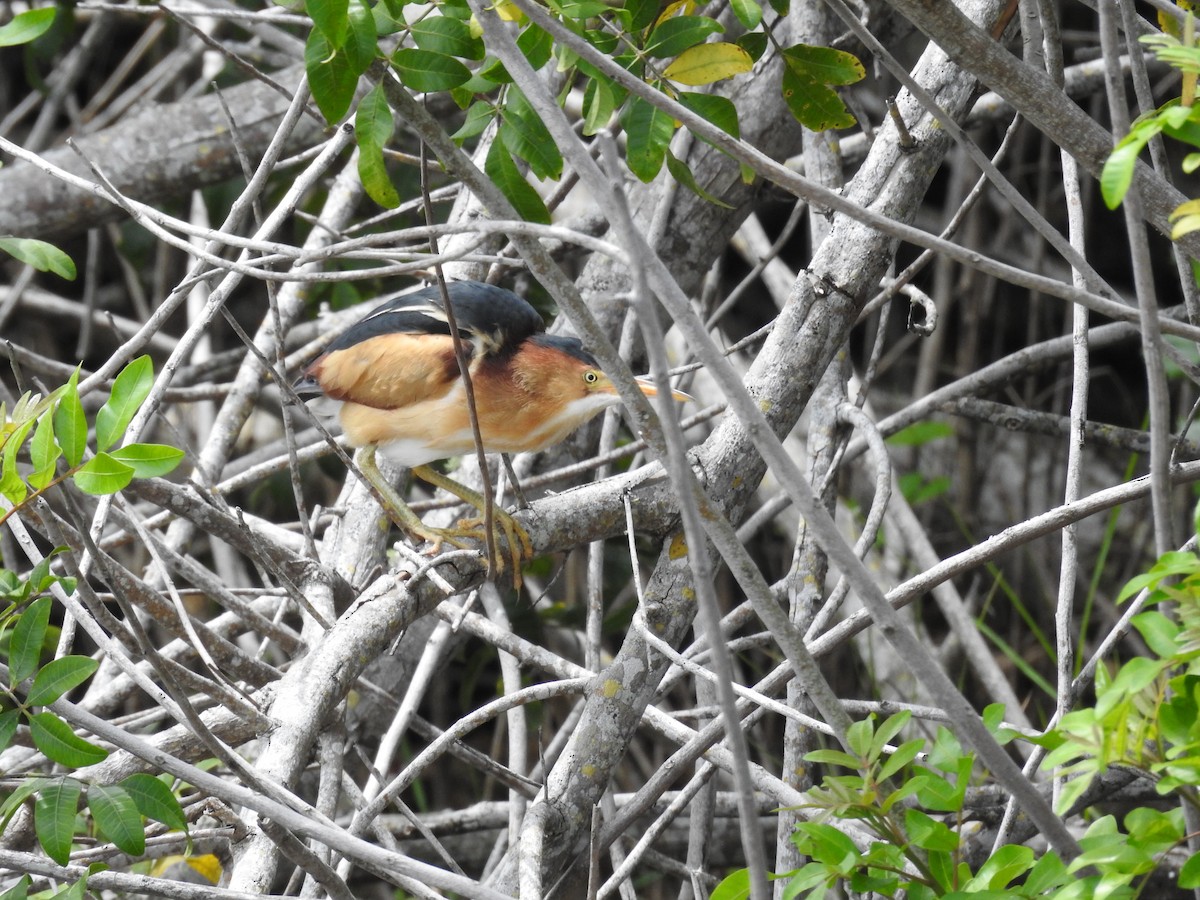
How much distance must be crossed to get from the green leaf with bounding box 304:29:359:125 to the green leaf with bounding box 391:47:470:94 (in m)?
0.10

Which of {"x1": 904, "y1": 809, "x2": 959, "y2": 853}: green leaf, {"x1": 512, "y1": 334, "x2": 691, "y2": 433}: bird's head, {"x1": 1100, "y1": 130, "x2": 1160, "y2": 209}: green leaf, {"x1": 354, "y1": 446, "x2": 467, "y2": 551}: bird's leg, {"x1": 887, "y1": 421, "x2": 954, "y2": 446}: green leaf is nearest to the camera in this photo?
Result: {"x1": 1100, "y1": 130, "x2": 1160, "y2": 209}: green leaf

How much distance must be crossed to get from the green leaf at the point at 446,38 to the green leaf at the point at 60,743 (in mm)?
999

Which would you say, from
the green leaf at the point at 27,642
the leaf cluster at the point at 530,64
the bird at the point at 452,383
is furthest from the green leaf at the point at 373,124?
the bird at the point at 452,383

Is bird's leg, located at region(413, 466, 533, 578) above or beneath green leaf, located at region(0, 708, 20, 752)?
beneath

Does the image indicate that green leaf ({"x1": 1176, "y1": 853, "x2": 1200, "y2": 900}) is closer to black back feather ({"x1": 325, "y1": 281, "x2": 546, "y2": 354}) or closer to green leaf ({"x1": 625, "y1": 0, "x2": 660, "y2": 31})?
green leaf ({"x1": 625, "y1": 0, "x2": 660, "y2": 31})

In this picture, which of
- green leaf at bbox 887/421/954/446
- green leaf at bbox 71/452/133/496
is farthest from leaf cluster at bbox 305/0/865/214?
green leaf at bbox 887/421/954/446

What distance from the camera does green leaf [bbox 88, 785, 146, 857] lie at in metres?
1.47

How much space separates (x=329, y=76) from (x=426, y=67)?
15cm

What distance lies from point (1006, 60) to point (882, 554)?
7.92 ft

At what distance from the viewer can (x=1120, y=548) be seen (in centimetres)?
408

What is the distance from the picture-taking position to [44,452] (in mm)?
1426

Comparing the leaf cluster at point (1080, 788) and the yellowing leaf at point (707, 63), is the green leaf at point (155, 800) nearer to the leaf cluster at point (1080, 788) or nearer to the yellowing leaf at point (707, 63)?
the leaf cluster at point (1080, 788)

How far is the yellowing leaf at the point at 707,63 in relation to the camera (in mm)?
1622

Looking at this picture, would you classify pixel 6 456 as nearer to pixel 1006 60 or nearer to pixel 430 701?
pixel 1006 60
